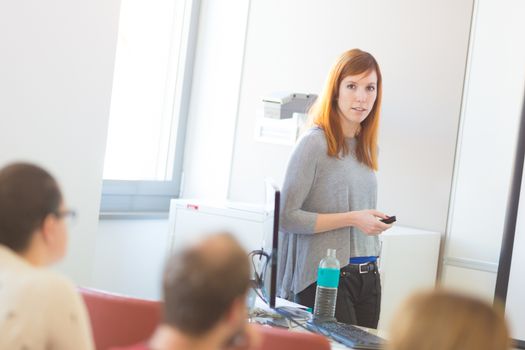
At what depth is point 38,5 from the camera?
10.4 feet

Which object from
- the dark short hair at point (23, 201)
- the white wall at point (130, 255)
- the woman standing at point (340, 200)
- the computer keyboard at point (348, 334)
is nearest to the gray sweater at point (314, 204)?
the woman standing at point (340, 200)

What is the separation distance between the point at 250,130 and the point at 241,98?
0.22 m

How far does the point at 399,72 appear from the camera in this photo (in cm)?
436

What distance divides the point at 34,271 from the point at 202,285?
1.87ft

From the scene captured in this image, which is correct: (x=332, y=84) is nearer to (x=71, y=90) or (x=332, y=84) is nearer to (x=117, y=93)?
(x=71, y=90)

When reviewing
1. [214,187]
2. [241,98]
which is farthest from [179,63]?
[214,187]

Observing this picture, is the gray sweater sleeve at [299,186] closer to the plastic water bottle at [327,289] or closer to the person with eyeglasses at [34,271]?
the plastic water bottle at [327,289]

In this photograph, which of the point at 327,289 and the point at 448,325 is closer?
the point at 448,325

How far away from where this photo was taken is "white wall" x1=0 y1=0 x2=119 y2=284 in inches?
123

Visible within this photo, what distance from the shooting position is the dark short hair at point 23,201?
1.66 metres

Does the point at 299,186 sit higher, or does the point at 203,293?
the point at 299,186

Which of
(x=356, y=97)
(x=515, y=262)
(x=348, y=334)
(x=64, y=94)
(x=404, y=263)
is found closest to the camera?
(x=348, y=334)

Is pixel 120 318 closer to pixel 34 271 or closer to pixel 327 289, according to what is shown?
pixel 34 271

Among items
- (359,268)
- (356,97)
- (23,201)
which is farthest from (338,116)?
(23,201)
